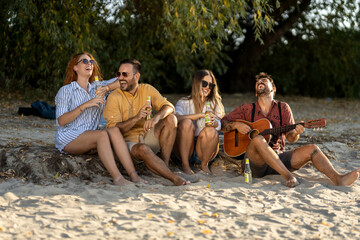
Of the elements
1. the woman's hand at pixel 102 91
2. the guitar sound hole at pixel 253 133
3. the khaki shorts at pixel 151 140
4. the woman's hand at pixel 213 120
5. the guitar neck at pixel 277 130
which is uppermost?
the woman's hand at pixel 102 91

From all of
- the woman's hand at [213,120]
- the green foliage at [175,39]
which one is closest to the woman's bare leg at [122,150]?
the woman's hand at [213,120]

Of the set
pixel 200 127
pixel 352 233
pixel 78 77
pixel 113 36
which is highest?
pixel 113 36

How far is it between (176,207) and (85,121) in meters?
1.50

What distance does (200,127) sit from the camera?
17.5ft

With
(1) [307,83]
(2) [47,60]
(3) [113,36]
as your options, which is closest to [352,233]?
(2) [47,60]

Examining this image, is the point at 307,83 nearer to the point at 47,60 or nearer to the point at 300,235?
the point at 47,60

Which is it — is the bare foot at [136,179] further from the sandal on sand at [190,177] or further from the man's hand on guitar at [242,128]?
the man's hand on guitar at [242,128]

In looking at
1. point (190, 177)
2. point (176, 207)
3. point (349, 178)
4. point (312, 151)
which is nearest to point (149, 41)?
point (190, 177)

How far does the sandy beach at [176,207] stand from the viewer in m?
3.45

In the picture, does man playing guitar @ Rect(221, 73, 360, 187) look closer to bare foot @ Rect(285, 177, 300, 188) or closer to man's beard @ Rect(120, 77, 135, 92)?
bare foot @ Rect(285, 177, 300, 188)

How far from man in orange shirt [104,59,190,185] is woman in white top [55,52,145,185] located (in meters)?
0.14

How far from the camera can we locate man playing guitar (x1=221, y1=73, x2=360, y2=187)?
477cm

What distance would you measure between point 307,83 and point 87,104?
38.1 ft

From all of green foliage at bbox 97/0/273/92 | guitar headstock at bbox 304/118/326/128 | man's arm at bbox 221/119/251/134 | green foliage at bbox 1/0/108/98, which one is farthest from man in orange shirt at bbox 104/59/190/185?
green foliage at bbox 97/0/273/92
